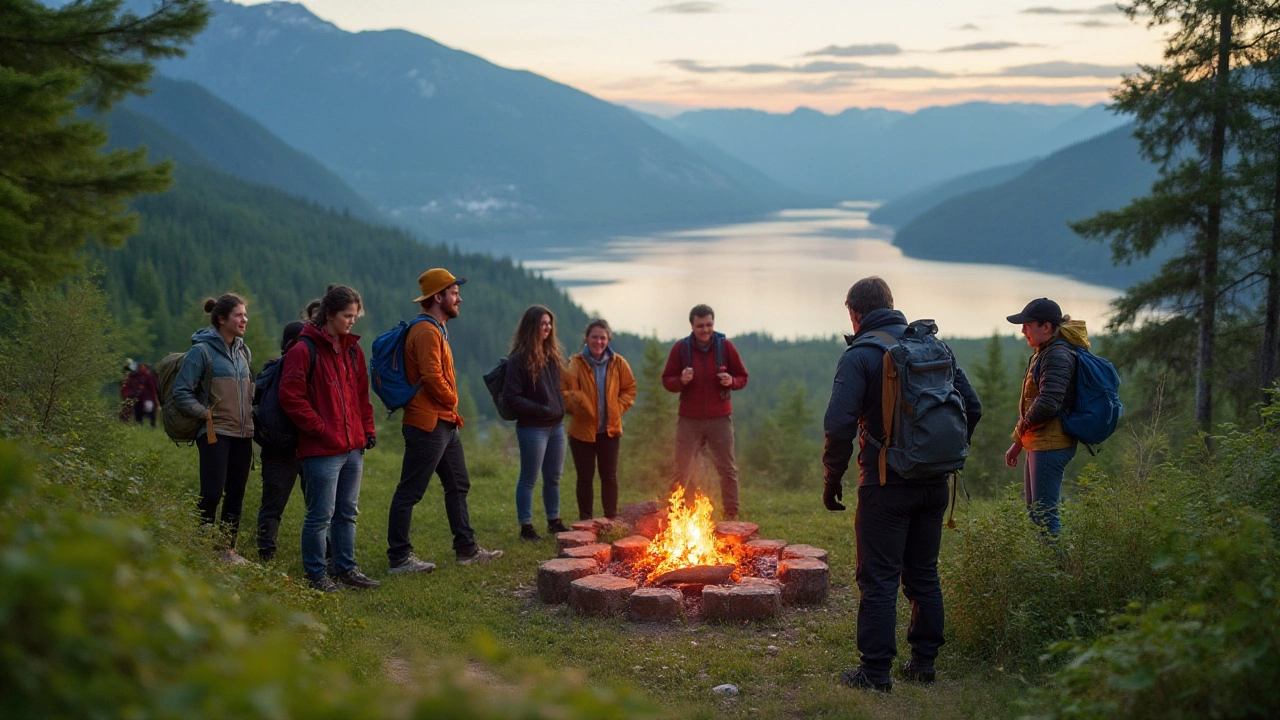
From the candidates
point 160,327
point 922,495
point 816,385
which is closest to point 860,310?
point 922,495

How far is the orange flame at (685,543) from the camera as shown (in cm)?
747

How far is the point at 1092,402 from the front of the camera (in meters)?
6.46

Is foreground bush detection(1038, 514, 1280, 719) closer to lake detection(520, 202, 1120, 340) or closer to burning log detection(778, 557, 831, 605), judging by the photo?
burning log detection(778, 557, 831, 605)

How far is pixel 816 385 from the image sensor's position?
75.4 meters

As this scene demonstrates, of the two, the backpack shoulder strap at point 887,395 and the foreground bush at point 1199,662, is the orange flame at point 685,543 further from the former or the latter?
the foreground bush at point 1199,662

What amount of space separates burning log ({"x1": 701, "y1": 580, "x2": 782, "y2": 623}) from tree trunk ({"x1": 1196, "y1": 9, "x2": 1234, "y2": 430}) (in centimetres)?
1106

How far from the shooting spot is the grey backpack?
488 cm

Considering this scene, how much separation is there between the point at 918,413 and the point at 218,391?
15.9 feet

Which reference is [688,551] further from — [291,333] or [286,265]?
[286,265]

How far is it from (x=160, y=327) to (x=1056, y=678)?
192ft

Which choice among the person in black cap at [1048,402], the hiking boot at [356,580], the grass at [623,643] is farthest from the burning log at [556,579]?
the person in black cap at [1048,402]

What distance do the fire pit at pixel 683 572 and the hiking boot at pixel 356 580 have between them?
1.30 metres

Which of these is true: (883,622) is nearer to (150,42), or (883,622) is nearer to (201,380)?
(201,380)

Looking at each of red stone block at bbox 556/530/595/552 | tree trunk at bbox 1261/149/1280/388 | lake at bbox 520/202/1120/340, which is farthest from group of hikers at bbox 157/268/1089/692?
lake at bbox 520/202/1120/340
